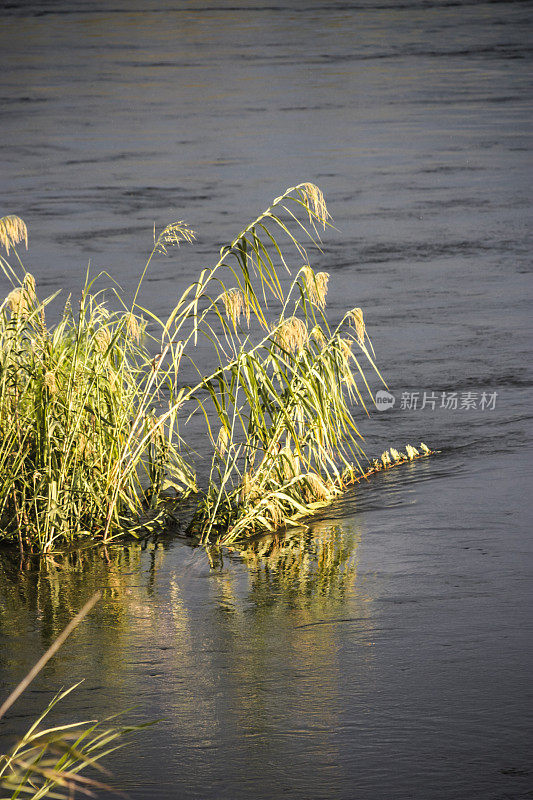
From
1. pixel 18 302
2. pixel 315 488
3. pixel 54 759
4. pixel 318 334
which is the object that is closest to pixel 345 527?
pixel 315 488

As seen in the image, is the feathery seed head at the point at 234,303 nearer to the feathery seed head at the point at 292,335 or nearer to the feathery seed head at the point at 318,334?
the feathery seed head at the point at 292,335

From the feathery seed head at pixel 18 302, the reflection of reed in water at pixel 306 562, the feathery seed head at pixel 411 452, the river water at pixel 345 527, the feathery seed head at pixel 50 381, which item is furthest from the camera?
the feathery seed head at pixel 411 452

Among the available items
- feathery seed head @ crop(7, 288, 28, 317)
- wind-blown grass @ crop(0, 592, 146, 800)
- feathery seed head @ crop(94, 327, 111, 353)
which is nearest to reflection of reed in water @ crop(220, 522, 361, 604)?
feathery seed head @ crop(94, 327, 111, 353)

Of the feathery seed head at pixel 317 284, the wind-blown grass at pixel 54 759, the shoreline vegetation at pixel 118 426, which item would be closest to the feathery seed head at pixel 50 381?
the shoreline vegetation at pixel 118 426

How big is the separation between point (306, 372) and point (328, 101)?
17472 mm

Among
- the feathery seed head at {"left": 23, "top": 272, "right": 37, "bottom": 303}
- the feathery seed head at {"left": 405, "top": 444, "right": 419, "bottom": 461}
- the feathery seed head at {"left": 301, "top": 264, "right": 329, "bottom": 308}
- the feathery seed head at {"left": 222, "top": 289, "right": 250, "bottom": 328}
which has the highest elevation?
the feathery seed head at {"left": 23, "top": 272, "right": 37, "bottom": 303}

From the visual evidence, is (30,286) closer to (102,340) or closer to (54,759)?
(102,340)

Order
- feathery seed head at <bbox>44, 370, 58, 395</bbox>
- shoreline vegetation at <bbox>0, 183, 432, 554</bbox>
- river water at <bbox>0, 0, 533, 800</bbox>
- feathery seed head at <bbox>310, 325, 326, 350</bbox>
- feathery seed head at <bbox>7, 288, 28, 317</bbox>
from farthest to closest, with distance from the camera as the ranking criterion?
feathery seed head at <bbox>310, 325, 326, 350</bbox>, feathery seed head at <bbox>7, 288, 28, 317</bbox>, shoreline vegetation at <bbox>0, 183, 432, 554</bbox>, feathery seed head at <bbox>44, 370, 58, 395</bbox>, river water at <bbox>0, 0, 533, 800</bbox>

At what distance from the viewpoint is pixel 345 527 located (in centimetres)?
602

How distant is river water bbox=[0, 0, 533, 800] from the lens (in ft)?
13.1

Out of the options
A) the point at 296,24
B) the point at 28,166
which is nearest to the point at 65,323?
the point at 28,166

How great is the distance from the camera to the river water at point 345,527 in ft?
13.1

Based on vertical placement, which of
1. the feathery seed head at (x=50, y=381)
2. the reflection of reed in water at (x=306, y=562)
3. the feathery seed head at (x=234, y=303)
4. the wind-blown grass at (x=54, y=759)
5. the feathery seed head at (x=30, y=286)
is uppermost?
the feathery seed head at (x=30, y=286)

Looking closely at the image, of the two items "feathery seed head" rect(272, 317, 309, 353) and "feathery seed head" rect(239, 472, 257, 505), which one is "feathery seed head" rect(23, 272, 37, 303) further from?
"feathery seed head" rect(239, 472, 257, 505)
